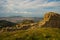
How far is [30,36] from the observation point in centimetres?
5531

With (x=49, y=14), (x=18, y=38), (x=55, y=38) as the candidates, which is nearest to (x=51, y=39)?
→ (x=55, y=38)

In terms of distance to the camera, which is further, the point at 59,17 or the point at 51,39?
the point at 59,17

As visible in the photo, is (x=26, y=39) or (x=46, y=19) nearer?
(x=26, y=39)

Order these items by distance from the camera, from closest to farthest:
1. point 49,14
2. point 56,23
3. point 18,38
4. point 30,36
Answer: point 18,38, point 30,36, point 56,23, point 49,14

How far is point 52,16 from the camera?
251 ft

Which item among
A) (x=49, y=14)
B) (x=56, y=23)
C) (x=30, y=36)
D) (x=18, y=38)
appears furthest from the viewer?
(x=49, y=14)

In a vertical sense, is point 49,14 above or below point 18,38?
above

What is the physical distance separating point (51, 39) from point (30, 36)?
24.9 ft

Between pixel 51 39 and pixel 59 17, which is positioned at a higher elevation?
pixel 59 17

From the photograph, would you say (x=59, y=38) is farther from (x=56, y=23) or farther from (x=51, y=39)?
(x=56, y=23)

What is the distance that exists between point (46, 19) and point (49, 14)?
119 inches

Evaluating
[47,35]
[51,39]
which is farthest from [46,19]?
[51,39]

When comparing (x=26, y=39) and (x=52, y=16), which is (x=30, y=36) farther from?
(x=52, y=16)

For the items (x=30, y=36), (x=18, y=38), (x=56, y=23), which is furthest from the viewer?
(x=56, y=23)
